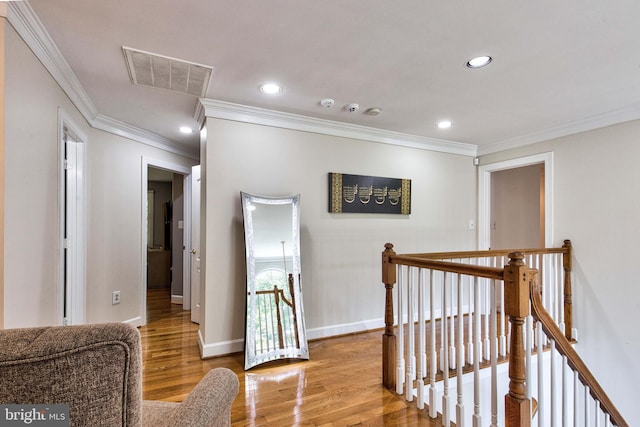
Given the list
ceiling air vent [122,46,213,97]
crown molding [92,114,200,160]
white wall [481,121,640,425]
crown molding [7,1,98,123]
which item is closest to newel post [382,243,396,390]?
ceiling air vent [122,46,213,97]

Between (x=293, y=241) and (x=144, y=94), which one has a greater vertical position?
(x=144, y=94)

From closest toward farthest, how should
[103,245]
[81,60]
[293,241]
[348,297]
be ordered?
[81,60]
[293,241]
[103,245]
[348,297]

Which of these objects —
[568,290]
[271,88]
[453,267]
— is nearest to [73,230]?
[271,88]

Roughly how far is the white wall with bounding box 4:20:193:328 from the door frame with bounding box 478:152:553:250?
4.55 meters

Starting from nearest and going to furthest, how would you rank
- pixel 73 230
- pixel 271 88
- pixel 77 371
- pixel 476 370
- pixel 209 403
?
pixel 77 371 < pixel 209 403 < pixel 476 370 < pixel 271 88 < pixel 73 230

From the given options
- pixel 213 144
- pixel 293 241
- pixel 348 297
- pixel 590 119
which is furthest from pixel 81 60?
pixel 590 119

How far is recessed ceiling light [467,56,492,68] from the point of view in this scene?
200cm

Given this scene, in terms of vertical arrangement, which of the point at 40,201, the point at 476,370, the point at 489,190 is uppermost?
the point at 489,190

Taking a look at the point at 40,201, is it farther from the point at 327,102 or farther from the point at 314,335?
the point at 314,335

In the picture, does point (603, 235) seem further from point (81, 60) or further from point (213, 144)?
point (81, 60)

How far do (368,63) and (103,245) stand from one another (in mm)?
3135

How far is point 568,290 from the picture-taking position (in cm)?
321

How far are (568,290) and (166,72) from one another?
4338mm

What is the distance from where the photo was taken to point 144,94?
255 cm
